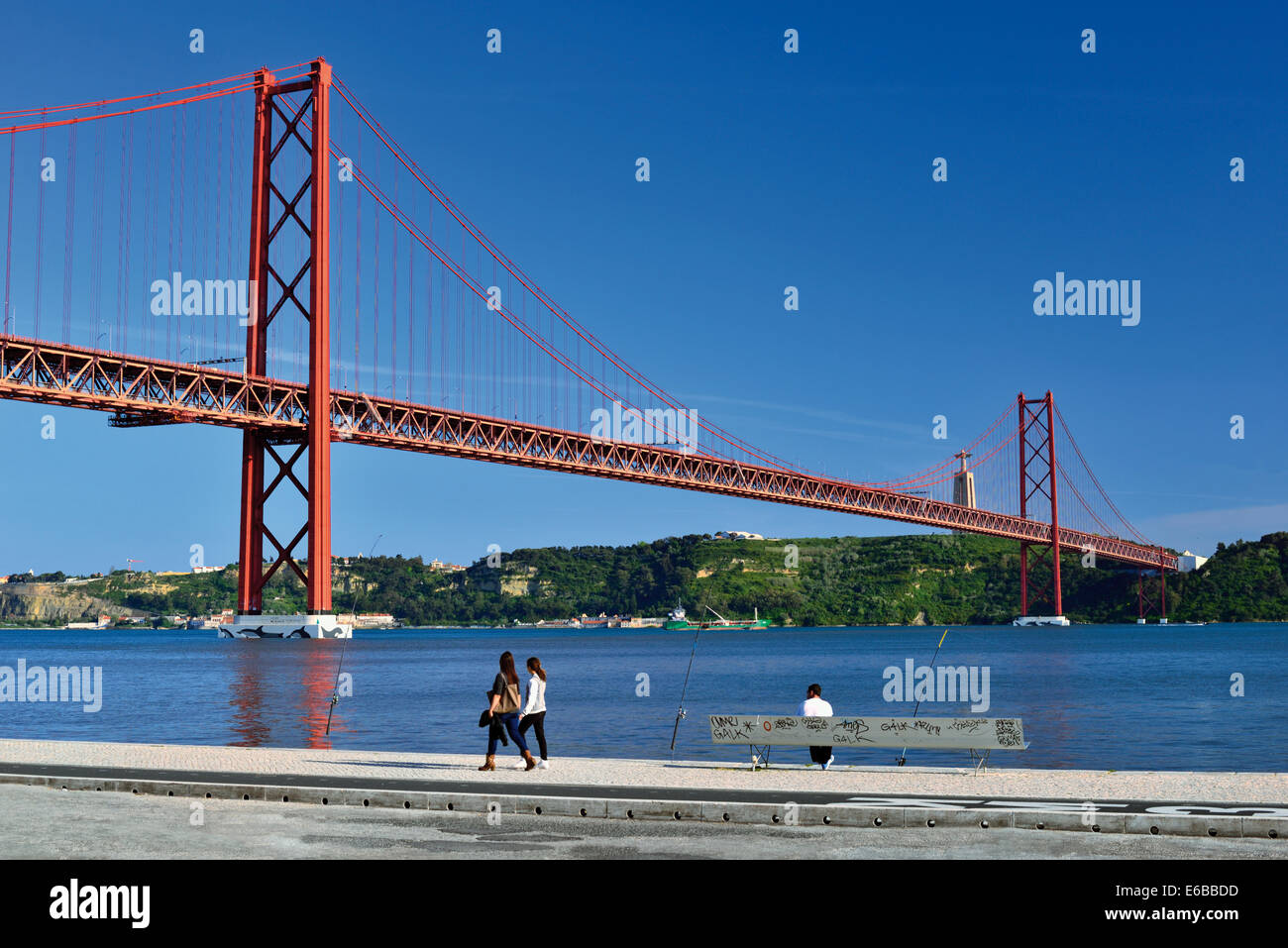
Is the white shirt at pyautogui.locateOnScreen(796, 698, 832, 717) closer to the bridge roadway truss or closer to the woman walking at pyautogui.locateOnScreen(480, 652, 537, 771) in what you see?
A: the woman walking at pyautogui.locateOnScreen(480, 652, 537, 771)

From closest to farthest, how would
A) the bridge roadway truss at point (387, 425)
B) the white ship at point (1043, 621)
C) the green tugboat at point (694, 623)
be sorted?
the bridge roadway truss at point (387, 425)
the white ship at point (1043, 621)
the green tugboat at point (694, 623)

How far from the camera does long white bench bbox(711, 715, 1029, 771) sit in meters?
12.0

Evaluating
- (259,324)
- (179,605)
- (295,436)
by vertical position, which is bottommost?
(179,605)

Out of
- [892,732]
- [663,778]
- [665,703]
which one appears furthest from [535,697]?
[665,703]

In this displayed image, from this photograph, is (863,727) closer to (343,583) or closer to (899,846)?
(899,846)

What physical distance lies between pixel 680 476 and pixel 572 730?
47912mm

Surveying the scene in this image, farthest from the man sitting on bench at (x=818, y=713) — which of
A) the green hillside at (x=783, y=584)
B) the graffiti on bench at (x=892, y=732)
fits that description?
the green hillside at (x=783, y=584)

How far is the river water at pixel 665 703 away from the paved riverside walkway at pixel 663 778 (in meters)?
3.66

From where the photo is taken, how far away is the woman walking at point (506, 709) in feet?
43.8

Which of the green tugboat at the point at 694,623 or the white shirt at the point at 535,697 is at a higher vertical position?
the white shirt at the point at 535,697

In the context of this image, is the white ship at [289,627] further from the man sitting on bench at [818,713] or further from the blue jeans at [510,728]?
the man sitting on bench at [818,713]

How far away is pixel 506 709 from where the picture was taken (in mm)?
13453

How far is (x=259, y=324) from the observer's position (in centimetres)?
6381
